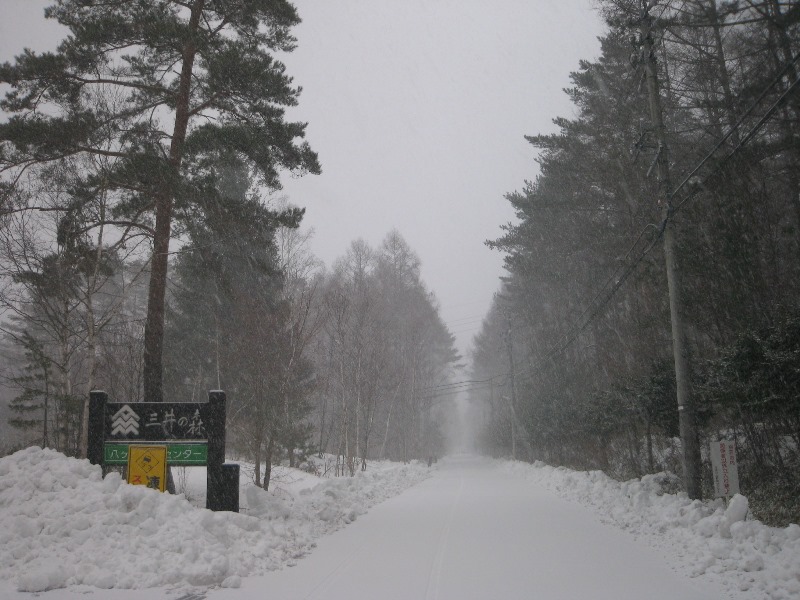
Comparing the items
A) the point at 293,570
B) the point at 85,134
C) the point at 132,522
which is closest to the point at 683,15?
the point at 85,134

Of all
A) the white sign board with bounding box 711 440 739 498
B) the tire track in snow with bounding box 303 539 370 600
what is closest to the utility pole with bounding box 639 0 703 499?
the white sign board with bounding box 711 440 739 498

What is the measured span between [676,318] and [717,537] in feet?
14.9

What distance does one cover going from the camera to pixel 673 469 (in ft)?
47.5

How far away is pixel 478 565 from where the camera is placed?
24.6 ft

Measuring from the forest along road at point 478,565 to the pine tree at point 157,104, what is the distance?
5496 millimetres

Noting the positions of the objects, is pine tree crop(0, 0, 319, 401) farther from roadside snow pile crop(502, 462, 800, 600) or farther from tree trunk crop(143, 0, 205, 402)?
roadside snow pile crop(502, 462, 800, 600)

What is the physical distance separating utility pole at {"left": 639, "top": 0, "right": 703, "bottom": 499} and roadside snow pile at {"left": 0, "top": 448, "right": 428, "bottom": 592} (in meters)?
7.24

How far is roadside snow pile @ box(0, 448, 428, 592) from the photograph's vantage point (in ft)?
20.7

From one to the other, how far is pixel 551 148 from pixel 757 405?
18913mm

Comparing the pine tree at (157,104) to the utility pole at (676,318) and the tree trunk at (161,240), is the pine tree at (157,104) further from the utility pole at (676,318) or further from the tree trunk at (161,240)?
the utility pole at (676,318)

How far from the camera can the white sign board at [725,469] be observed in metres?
8.53

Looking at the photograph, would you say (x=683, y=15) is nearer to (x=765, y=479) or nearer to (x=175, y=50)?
(x=765, y=479)

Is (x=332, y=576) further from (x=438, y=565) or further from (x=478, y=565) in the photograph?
(x=478, y=565)

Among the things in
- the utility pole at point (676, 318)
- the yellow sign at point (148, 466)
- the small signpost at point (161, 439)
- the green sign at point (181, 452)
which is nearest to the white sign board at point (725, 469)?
the utility pole at point (676, 318)
